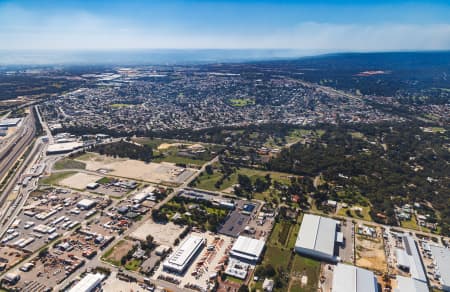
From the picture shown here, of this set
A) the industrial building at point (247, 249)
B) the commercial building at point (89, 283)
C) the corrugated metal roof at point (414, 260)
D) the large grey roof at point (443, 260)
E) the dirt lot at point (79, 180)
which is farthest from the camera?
the dirt lot at point (79, 180)

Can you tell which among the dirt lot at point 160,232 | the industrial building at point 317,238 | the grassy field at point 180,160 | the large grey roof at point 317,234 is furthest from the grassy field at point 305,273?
the grassy field at point 180,160

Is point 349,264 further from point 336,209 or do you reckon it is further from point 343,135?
point 343,135

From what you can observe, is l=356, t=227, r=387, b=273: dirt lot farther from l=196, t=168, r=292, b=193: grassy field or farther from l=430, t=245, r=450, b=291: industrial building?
l=196, t=168, r=292, b=193: grassy field

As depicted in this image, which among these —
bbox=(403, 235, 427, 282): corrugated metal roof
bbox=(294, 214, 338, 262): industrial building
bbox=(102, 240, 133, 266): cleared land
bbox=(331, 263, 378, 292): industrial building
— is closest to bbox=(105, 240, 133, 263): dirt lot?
bbox=(102, 240, 133, 266): cleared land

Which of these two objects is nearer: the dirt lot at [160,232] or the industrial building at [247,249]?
the industrial building at [247,249]

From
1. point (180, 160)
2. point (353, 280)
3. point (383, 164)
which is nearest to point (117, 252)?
point (353, 280)

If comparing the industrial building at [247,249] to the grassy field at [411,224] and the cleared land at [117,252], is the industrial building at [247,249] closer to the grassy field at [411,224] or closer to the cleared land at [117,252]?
the cleared land at [117,252]

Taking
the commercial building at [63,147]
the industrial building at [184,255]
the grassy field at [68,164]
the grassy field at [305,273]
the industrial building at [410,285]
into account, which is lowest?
the grassy field at [305,273]
